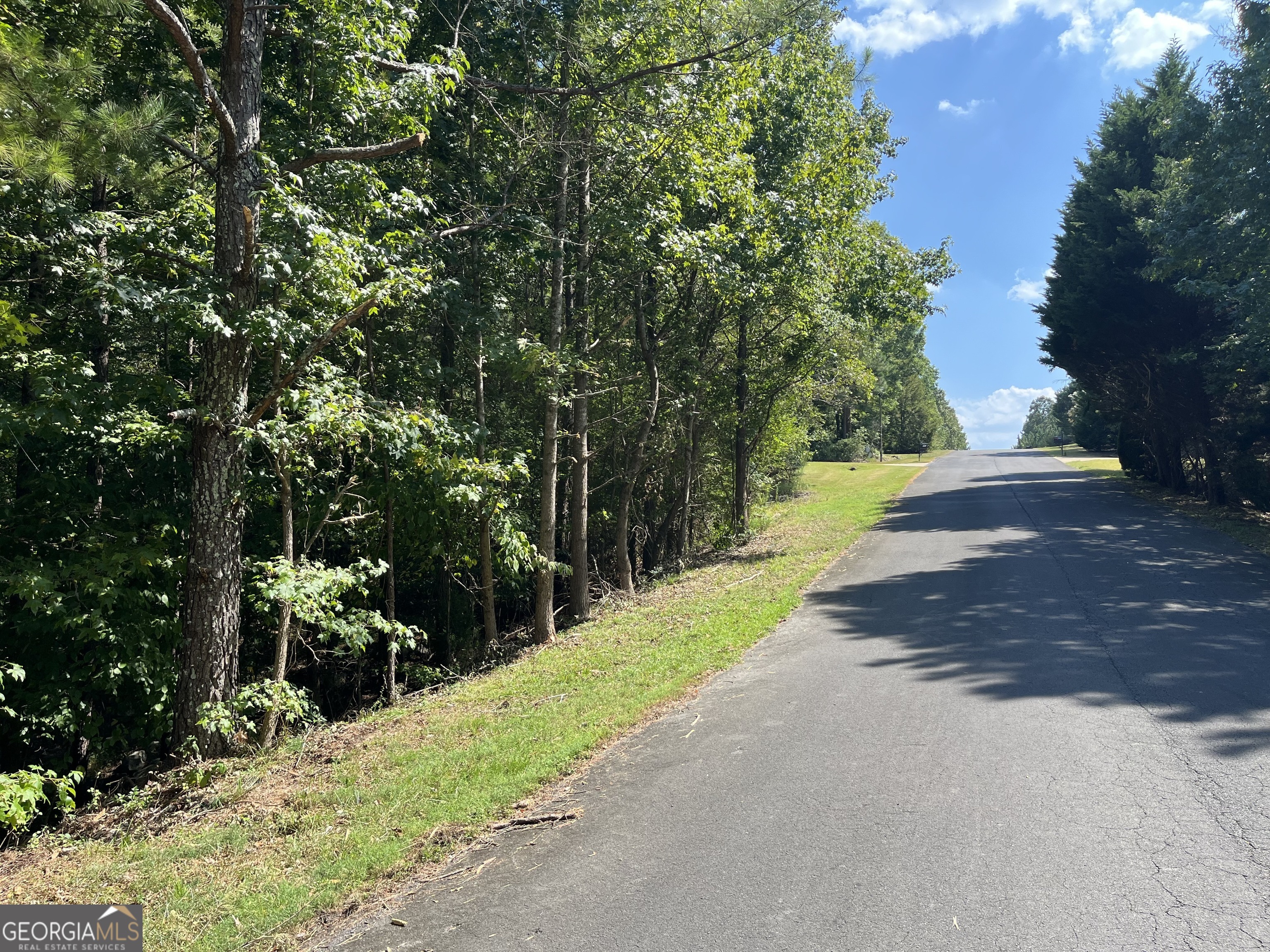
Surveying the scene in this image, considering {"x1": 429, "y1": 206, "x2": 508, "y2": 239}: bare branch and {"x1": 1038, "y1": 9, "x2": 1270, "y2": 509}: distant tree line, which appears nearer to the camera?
{"x1": 429, "y1": 206, "x2": 508, "y2": 239}: bare branch

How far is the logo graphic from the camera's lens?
3951mm

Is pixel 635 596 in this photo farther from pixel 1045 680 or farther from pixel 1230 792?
pixel 1230 792

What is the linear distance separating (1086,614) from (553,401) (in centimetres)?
735

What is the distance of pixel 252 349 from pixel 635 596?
28.4 feet

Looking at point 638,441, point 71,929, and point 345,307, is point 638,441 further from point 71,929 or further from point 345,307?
point 71,929

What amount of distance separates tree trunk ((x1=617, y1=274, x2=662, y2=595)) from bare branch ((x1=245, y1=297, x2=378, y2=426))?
22.2 feet

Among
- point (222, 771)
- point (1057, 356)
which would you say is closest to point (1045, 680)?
point (222, 771)

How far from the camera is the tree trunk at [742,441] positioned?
1738 cm

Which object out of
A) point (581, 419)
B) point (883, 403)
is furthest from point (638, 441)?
point (883, 403)

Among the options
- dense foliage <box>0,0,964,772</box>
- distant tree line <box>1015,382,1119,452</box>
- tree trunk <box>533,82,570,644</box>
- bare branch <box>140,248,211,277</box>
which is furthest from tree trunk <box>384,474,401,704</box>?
distant tree line <box>1015,382,1119,452</box>

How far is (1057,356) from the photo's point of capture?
2539 cm

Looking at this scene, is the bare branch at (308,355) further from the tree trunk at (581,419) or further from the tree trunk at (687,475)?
the tree trunk at (687,475)

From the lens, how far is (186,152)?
6.31 metres

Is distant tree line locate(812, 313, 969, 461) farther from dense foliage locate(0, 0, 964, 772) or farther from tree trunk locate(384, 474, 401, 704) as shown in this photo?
tree trunk locate(384, 474, 401, 704)
